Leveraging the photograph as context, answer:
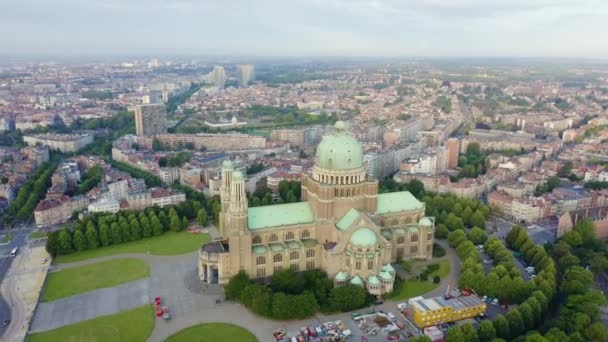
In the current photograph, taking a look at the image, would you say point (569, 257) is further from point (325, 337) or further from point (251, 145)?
point (251, 145)

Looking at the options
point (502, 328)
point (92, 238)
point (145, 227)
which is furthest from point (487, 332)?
point (92, 238)

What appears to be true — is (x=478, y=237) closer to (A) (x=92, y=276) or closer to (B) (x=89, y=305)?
(B) (x=89, y=305)

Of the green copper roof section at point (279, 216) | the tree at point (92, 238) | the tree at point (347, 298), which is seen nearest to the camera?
the tree at point (347, 298)

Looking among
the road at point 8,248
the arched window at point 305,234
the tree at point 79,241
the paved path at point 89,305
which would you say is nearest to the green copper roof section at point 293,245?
the arched window at point 305,234

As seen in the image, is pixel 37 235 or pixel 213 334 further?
pixel 37 235

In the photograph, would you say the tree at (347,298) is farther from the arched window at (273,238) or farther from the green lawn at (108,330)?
the green lawn at (108,330)

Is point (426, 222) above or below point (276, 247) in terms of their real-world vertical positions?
above

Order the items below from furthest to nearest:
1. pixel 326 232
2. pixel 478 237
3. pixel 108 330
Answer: pixel 478 237
pixel 326 232
pixel 108 330
